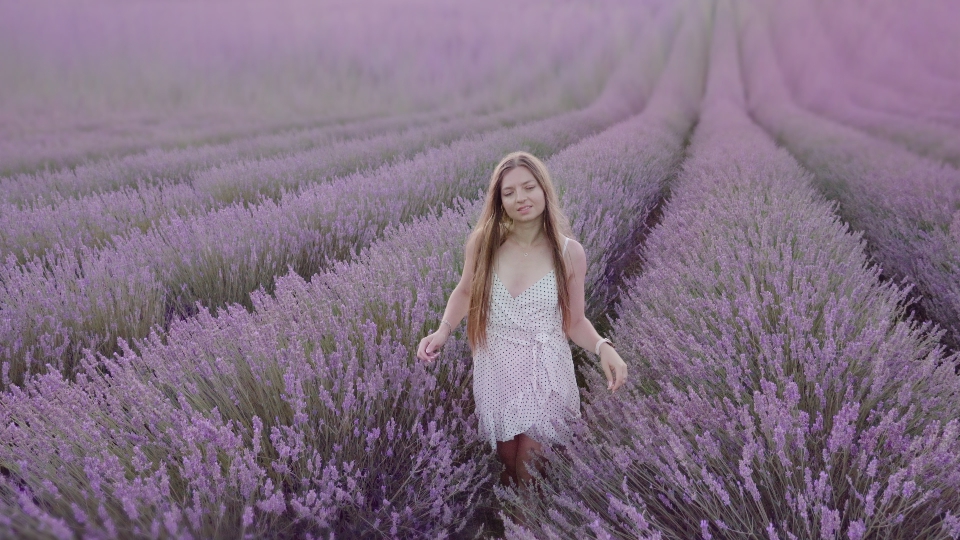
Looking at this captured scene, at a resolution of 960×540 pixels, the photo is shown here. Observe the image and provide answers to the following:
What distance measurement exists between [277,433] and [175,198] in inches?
149

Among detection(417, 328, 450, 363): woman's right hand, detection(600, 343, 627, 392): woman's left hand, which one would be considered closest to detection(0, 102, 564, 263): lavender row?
detection(417, 328, 450, 363): woman's right hand

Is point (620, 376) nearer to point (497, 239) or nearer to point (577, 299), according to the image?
point (577, 299)

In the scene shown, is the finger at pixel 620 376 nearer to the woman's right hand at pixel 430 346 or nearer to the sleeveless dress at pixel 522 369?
the sleeveless dress at pixel 522 369

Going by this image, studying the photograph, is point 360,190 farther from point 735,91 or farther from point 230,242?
point 735,91

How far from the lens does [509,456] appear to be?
1.68m

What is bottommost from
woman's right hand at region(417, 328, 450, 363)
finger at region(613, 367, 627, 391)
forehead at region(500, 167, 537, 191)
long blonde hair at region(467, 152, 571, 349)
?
finger at region(613, 367, 627, 391)

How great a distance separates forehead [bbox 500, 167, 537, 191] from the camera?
1.56m

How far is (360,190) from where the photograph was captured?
12.7 feet

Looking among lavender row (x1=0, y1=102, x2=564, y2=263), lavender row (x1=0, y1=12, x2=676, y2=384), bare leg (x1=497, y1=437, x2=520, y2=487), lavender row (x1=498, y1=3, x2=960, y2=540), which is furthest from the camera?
lavender row (x1=0, y1=102, x2=564, y2=263)

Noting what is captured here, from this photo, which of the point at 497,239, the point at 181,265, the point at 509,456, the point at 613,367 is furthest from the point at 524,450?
the point at 181,265

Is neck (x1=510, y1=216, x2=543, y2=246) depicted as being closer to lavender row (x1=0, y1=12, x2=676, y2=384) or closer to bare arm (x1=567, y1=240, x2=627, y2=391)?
bare arm (x1=567, y1=240, x2=627, y2=391)

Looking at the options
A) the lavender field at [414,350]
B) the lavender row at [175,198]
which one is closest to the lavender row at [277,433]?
the lavender field at [414,350]

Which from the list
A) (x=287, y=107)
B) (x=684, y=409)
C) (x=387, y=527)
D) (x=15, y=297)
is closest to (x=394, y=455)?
(x=387, y=527)

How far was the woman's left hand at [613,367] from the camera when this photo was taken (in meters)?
1.41
